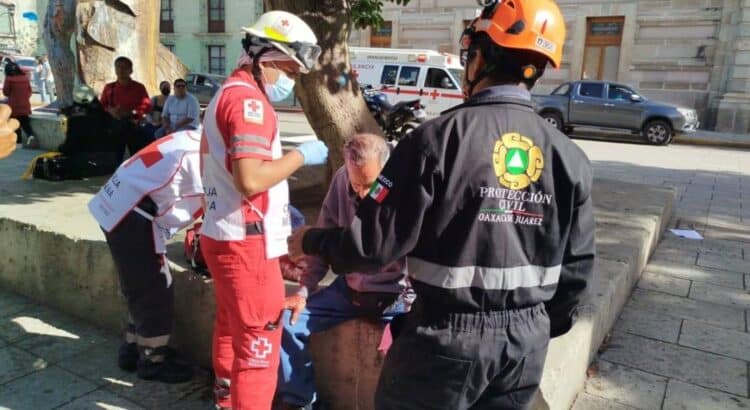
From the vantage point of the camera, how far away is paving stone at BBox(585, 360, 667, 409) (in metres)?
2.91

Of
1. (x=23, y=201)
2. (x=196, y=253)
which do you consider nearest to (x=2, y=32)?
(x=23, y=201)

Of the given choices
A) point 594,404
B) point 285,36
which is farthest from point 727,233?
point 285,36

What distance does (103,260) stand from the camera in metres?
3.63

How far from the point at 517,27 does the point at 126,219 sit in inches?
84.0

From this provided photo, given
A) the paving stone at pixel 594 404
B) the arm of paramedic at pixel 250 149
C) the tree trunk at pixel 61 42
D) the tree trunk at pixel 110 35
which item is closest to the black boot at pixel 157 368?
the arm of paramedic at pixel 250 149

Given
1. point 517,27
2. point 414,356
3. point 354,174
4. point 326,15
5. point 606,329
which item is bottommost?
point 606,329

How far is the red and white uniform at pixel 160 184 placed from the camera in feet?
9.32

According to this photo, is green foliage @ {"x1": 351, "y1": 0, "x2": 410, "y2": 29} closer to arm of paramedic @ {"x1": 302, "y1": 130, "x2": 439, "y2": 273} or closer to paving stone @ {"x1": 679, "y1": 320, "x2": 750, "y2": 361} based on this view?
paving stone @ {"x1": 679, "y1": 320, "x2": 750, "y2": 361}

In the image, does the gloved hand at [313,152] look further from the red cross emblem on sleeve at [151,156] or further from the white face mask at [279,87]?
the red cross emblem on sleeve at [151,156]

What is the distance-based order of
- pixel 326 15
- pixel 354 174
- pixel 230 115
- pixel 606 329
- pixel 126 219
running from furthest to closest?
pixel 326 15
pixel 606 329
pixel 126 219
pixel 354 174
pixel 230 115

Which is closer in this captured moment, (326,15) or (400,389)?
(400,389)

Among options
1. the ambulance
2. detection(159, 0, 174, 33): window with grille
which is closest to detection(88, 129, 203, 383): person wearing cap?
the ambulance

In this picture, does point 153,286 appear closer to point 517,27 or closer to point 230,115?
point 230,115

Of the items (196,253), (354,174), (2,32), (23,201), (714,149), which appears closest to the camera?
(354,174)
